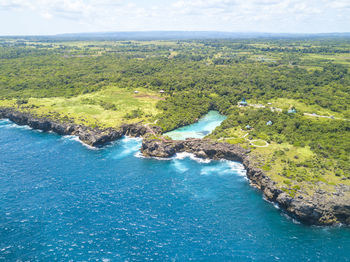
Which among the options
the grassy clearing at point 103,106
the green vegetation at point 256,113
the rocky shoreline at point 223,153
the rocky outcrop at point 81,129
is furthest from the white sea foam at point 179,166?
the grassy clearing at point 103,106

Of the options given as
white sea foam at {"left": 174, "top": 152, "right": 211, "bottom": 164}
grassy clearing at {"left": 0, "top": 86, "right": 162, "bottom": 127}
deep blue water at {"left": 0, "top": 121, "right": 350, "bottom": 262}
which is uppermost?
grassy clearing at {"left": 0, "top": 86, "right": 162, "bottom": 127}

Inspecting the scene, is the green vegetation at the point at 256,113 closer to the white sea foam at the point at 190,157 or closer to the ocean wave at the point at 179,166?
the white sea foam at the point at 190,157

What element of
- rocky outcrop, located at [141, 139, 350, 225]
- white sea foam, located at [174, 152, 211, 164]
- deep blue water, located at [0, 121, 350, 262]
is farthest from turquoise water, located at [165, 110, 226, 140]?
deep blue water, located at [0, 121, 350, 262]

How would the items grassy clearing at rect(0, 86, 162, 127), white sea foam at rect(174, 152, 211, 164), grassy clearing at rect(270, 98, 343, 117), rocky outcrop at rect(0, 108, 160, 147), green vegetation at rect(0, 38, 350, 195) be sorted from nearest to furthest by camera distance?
green vegetation at rect(0, 38, 350, 195), white sea foam at rect(174, 152, 211, 164), rocky outcrop at rect(0, 108, 160, 147), grassy clearing at rect(0, 86, 162, 127), grassy clearing at rect(270, 98, 343, 117)

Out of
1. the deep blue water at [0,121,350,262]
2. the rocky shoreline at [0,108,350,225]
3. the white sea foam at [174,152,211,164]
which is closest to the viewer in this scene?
the deep blue water at [0,121,350,262]

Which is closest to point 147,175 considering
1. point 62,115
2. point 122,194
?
point 122,194

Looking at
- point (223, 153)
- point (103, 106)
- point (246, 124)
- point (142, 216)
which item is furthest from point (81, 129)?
point (246, 124)

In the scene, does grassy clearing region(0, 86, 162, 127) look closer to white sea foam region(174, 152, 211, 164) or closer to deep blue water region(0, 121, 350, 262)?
white sea foam region(174, 152, 211, 164)

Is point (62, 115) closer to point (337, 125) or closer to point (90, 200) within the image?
point (90, 200)

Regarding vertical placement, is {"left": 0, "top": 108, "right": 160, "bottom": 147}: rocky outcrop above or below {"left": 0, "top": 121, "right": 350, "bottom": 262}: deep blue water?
above
